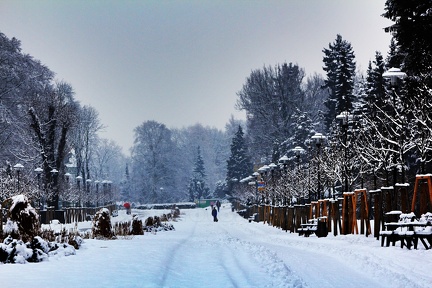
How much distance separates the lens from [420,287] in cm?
995

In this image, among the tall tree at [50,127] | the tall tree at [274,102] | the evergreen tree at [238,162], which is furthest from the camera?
the evergreen tree at [238,162]

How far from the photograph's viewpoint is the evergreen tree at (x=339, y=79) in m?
52.4

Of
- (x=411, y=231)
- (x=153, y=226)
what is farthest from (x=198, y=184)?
(x=411, y=231)

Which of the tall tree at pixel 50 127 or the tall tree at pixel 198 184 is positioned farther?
the tall tree at pixel 198 184

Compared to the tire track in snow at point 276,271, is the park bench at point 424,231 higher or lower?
higher

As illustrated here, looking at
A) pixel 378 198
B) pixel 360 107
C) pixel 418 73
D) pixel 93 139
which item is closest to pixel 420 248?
pixel 378 198

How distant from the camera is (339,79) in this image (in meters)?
53.1

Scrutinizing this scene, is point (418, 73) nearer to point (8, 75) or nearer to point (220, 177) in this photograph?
point (8, 75)

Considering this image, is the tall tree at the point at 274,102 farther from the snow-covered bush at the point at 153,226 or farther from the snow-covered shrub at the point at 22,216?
the snow-covered shrub at the point at 22,216

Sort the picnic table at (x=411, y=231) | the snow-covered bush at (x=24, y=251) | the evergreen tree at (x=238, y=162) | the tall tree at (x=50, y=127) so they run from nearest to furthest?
the snow-covered bush at (x=24, y=251) < the picnic table at (x=411, y=231) < the tall tree at (x=50, y=127) < the evergreen tree at (x=238, y=162)

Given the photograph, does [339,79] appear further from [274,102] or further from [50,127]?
[50,127]

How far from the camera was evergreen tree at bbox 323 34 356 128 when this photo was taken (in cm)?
5244

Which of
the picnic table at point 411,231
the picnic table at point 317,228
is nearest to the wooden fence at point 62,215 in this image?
the picnic table at point 317,228

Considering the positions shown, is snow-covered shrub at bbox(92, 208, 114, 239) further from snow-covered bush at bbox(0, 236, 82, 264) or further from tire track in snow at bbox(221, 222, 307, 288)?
snow-covered bush at bbox(0, 236, 82, 264)
